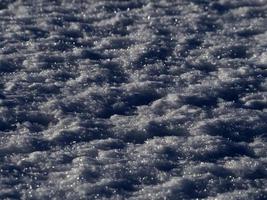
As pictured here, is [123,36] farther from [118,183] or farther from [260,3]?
[118,183]

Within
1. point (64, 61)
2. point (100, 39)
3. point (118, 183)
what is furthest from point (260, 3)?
point (118, 183)

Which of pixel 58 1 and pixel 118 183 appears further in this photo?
pixel 58 1

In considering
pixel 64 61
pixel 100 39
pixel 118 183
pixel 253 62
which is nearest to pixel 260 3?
pixel 253 62

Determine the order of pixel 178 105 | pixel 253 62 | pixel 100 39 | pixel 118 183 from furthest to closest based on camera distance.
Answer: pixel 100 39 < pixel 253 62 < pixel 178 105 < pixel 118 183

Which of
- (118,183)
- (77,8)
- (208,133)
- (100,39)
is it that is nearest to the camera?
(118,183)

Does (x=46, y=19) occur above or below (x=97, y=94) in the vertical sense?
above

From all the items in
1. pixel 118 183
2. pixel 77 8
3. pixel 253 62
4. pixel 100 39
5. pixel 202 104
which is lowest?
pixel 118 183

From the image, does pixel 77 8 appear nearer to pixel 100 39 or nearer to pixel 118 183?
pixel 100 39
